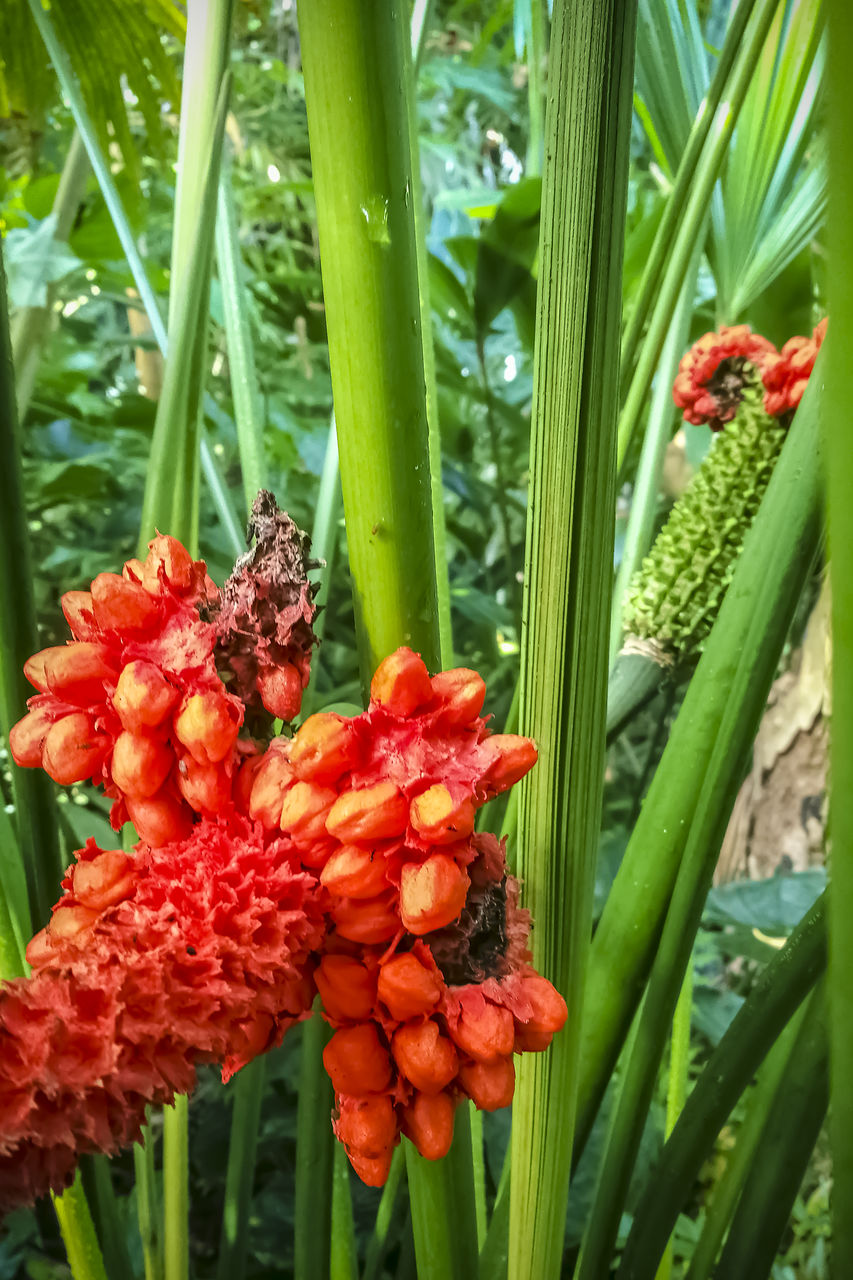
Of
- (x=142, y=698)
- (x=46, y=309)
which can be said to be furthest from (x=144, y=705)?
(x=46, y=309)

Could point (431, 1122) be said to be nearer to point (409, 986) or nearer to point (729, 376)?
point (409, 986)

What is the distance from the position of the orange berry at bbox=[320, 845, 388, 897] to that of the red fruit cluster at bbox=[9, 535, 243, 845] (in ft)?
0.10

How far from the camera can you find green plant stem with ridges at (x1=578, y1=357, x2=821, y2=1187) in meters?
0.23

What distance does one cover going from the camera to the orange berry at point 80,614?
0.19m

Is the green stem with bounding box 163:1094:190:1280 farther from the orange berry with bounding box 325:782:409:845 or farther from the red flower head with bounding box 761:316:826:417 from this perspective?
the red flower head with bounding box 761:316:826:417

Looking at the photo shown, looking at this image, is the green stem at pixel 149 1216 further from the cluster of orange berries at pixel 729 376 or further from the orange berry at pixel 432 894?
the cluster of orange berries at pixel 729 376

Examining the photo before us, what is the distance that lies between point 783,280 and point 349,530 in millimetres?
560

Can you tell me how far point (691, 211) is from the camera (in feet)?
1.14

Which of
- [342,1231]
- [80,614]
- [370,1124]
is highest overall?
[80,614]

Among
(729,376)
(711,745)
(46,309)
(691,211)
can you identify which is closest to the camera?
(711,745)

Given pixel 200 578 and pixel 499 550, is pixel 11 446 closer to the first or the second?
pixel 200 578

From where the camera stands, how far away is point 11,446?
0.86 ft

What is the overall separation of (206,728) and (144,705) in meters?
0.01

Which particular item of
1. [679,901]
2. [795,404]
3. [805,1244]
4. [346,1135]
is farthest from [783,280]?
[805,1244]
